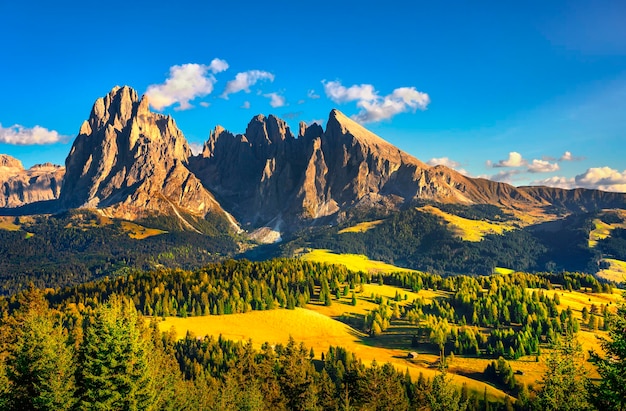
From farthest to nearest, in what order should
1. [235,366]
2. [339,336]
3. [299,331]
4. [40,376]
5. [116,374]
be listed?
[299,331]
[339,336]
[235,366]
[40,376]
[116,374]

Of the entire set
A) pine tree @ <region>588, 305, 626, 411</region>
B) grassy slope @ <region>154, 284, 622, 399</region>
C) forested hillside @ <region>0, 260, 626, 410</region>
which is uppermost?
pine tree @ <region>588, 305, 626, 411</region>

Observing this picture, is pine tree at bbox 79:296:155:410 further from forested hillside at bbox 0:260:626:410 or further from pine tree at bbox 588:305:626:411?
pine tree at bbox 588:305:626:411

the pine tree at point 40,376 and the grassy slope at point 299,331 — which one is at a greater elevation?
the pine tree at point 40,376

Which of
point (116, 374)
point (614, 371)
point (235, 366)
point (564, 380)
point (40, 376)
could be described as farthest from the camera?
point (235, 366)

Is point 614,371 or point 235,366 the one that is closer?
point 614,371

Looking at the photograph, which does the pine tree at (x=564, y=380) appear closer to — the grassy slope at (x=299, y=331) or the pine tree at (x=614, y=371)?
the pine tree at (x=614, y=371)

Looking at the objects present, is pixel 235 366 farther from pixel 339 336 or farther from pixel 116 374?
pixel 339 336

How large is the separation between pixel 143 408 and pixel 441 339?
142 metres

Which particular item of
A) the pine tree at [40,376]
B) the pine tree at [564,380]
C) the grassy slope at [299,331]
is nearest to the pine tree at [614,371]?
the pine tree at [564,380]

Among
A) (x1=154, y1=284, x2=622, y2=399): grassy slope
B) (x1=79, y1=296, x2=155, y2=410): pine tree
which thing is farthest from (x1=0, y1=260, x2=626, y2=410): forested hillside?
(x1=154, y1=284, x2=622, y2=399): grassy slope

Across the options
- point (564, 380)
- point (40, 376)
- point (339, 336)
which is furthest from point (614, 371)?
point (339, 336)

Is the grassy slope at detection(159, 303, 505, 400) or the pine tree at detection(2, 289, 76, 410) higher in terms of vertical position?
the pine tree at detection(2, 289, 76, 410)

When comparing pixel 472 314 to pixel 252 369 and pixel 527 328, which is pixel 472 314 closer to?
pixel 527 328

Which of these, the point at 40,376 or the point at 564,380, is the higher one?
the point at 564,380
